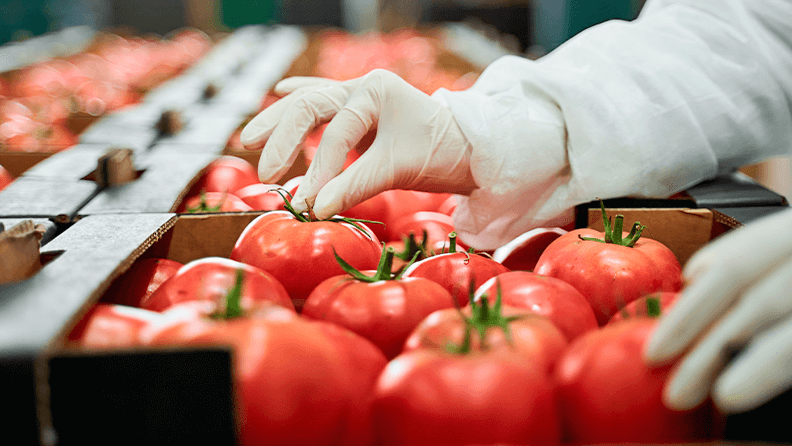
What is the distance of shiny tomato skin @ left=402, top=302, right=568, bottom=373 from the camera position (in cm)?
63

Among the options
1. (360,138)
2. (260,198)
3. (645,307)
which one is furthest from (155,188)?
(645,307)

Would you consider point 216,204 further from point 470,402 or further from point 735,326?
point 735,326

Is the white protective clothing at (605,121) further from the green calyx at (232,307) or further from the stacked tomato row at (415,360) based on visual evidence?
the green calyx at (232,307)

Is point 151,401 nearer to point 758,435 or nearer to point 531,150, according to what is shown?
point 758,435

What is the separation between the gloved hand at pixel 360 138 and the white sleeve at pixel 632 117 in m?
0.06

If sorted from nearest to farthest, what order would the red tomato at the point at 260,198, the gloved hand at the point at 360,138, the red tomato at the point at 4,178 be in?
the gloved hand at the point at 360,138
the red tomato at the point at 260,198
the red tomato at the point at 4,178

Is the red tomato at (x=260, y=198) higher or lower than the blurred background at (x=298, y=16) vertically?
higher

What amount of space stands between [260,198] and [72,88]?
2353mm

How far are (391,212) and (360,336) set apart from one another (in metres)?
0.85

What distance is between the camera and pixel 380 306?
2.58ft

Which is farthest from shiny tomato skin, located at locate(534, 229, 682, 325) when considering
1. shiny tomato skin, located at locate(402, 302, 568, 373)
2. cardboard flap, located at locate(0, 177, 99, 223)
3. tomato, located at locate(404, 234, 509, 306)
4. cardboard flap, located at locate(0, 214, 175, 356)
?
cardboard flap, located at locate(0, 177, 99, 223)

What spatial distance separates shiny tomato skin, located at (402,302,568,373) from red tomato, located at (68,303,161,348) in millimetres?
310

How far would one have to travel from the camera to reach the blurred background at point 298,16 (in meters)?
5.70

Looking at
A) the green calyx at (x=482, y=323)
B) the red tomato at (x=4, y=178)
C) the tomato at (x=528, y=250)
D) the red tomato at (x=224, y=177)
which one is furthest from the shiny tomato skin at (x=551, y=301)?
the red tomato at (x=4, y=178)
